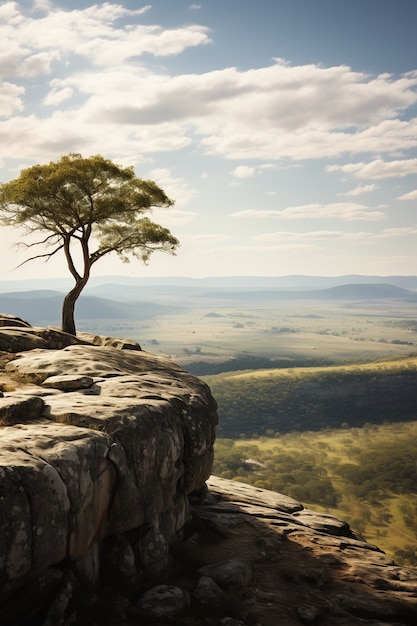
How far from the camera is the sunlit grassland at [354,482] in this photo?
134250mm

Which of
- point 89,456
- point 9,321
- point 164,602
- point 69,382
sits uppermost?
point 9,321

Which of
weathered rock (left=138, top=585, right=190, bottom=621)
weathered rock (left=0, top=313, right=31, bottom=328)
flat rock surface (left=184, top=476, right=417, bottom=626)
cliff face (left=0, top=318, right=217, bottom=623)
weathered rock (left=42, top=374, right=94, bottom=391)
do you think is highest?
weathered rock (left=0, top=313, right=31, bottom=328)

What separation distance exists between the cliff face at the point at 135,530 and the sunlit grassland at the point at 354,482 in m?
105

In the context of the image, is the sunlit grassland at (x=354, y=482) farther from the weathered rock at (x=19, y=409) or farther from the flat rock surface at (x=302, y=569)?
the weathered rock at (x=19, y=409)

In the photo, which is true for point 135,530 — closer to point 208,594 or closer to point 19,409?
point 208,594

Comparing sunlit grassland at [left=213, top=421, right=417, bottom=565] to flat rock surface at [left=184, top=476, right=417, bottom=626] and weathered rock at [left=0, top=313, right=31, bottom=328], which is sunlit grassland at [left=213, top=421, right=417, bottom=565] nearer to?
flat rock surface at [left=184, top=476, right=417, bottom=626]

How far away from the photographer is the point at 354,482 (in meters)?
173

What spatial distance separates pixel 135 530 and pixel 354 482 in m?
169

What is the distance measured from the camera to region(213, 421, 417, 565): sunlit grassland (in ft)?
440

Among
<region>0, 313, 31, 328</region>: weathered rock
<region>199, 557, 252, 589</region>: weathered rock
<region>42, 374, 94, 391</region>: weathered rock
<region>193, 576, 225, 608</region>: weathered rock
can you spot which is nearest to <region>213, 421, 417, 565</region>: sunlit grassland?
<region>199, 557, 252, 589</region>: weathered rock

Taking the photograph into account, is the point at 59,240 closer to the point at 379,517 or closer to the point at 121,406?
the point at 121,406

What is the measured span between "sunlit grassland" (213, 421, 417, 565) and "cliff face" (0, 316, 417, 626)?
10458 cm

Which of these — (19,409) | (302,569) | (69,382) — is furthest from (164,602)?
(69,382)

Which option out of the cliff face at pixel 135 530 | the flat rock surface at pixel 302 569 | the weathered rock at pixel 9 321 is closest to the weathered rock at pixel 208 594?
the cliff face at pixel 135 530
